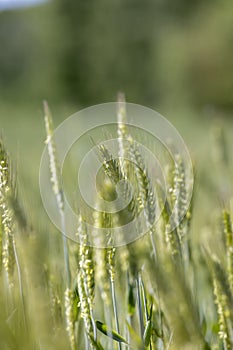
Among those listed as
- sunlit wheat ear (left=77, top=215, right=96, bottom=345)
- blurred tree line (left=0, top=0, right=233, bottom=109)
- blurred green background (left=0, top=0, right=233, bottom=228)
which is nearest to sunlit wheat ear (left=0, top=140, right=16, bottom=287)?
sunlit wheat ear (left=77, top=215, right=96, bottom=345)

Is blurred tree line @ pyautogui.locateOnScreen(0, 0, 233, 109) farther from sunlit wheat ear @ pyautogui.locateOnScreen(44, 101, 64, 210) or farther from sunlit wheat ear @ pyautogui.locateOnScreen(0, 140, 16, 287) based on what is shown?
sunlit wheat ear @ pyautogui.locateOnScreen(0, 140, 16, 287)

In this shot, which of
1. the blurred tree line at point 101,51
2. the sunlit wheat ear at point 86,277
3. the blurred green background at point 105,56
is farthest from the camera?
the blurred tree line at point 101,51

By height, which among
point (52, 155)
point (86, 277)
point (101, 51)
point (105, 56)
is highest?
point (101, 51)

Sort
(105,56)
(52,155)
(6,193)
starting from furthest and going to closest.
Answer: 1. (105,56)
2. (52,155)
3. (6,193)

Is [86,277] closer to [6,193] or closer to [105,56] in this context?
[6,193]

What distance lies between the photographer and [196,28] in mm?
16484

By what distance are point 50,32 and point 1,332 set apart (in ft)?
60.5

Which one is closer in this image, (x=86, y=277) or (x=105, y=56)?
(x=86, y=277)

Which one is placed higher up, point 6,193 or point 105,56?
point 105,56

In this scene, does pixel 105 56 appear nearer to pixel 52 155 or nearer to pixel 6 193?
pixel 52 155

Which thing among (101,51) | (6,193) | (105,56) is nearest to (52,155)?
(6,193)

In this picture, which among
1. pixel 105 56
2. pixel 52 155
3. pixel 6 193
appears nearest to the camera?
pixel 6 193

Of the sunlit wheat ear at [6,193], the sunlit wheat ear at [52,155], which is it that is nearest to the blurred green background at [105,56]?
the sunlit wheat ear at [52,155]

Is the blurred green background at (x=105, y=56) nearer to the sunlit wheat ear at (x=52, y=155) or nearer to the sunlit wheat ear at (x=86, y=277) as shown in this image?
the sunlit wheat ear at (x=52, y=155)
